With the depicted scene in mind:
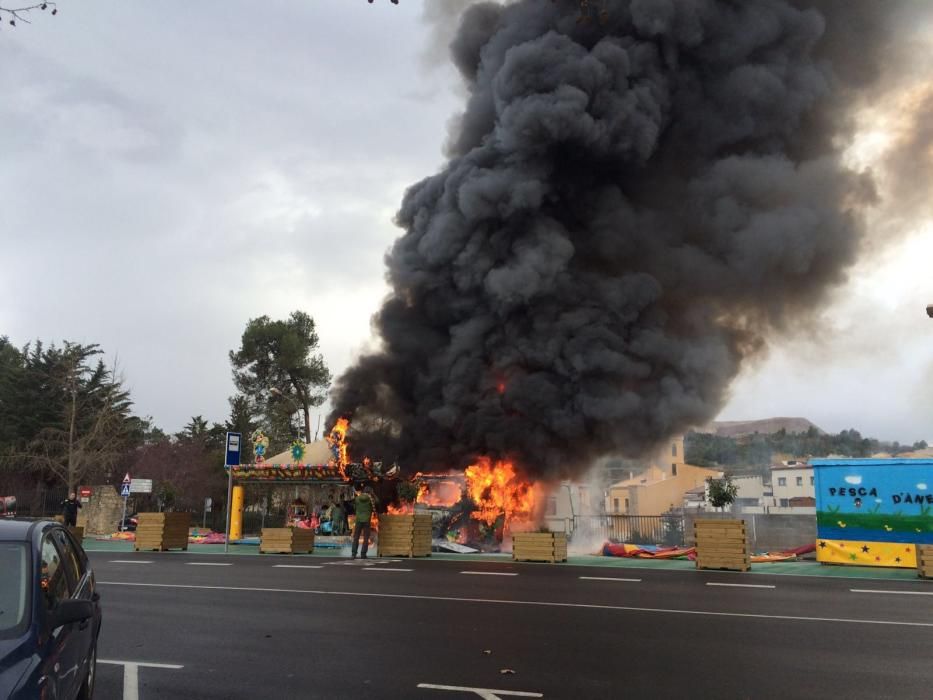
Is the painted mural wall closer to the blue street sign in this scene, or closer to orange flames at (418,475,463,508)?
orange flames at (418,475,463,508)

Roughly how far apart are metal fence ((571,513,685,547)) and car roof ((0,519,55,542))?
18972mm

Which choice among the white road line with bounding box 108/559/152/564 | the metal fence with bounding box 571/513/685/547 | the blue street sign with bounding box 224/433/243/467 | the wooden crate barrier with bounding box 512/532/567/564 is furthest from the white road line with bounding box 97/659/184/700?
the metal fence with bounding box 571/513/685/547

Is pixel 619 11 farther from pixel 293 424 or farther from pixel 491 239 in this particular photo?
pixel 293 424

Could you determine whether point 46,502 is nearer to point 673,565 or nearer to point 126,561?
point 126,561

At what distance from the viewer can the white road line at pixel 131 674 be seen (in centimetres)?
505

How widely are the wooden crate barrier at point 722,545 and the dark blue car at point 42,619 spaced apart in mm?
12634

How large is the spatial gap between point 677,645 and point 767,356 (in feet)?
72.3

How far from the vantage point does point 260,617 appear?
8172 mm

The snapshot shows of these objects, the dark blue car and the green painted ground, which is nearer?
the dark blue car

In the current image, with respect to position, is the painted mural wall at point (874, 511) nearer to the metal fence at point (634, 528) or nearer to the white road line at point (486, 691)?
the metal fence at point (634, 528)

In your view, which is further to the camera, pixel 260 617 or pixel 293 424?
pixel 293 424

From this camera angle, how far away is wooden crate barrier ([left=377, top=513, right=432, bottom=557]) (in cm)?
1730

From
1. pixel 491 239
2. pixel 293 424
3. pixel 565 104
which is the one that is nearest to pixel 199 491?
pixel 293 424

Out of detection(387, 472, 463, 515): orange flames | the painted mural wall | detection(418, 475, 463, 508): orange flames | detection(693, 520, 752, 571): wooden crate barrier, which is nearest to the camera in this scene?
detection(693, 520, 752, 571): wooden crate barrier
